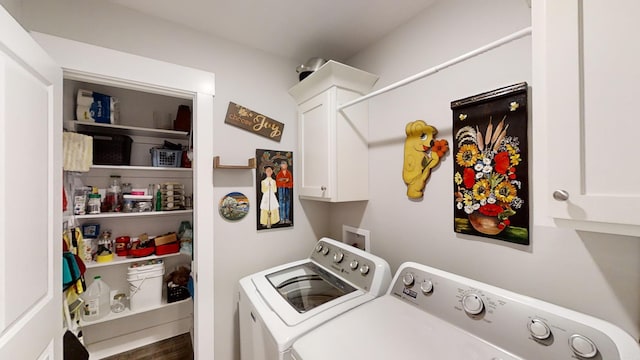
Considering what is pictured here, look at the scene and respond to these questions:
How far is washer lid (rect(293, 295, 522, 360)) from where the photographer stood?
2.64 ft

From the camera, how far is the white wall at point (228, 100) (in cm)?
→ 133

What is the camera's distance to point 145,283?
2.17m

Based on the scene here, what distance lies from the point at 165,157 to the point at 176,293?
129 centimetres

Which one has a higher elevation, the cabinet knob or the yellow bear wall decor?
the yellow bear wall decor

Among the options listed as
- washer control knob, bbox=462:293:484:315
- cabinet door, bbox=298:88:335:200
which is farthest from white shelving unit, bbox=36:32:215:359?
washer control knob, bbox=462:293:484:315

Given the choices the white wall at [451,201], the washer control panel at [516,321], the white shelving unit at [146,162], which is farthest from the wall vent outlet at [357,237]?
the white shelving unit at [146,162]

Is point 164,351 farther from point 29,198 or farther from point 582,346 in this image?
point 582,346

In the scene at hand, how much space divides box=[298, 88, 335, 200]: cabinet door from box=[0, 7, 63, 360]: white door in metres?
1.29

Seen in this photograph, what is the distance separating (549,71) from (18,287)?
178cm

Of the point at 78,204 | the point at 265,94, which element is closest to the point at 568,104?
the point at 265,94

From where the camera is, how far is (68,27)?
49.8 inches

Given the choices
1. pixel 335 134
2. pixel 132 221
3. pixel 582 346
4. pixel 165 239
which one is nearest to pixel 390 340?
pixel 582 346

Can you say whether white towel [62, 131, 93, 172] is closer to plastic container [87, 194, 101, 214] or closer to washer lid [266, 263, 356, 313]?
plastic container [87, 194, 101, 214]

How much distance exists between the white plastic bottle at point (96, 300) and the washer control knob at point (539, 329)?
113 inches
